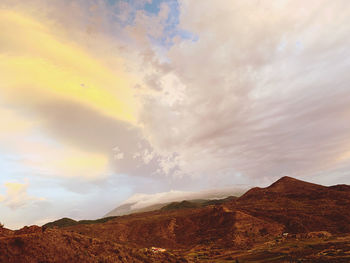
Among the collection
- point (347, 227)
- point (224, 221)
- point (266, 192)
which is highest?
point (266, 192)

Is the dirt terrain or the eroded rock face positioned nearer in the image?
the eroded rock face

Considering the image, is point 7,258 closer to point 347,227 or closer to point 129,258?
point 129,258

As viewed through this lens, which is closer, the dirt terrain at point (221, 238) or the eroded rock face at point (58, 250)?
the eroded rock face at point (58, 250)

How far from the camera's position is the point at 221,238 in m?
67.8

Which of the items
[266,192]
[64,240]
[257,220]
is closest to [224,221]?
[257,220]

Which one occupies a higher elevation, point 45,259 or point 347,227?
point 45,259

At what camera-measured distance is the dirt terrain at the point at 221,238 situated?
1820cm

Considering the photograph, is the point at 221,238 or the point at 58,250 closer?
the point at 58,250

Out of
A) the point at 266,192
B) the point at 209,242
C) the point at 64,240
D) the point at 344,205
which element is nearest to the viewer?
the point at 64,240

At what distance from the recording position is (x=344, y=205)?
271ft

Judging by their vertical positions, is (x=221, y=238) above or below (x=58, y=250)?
below

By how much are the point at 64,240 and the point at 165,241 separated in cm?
6399

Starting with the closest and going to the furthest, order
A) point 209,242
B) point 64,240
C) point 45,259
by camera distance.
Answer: point 45,259 → point 64,240 → point 209,242

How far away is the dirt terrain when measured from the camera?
1820 centimetres
